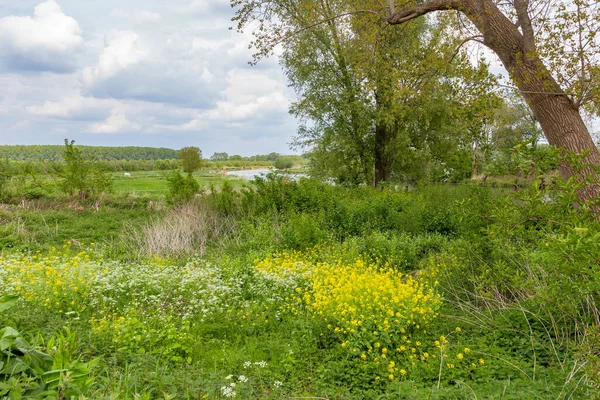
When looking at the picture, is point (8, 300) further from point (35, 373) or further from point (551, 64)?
point (551, 64)

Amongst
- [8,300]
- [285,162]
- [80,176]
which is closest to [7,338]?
[8,300]

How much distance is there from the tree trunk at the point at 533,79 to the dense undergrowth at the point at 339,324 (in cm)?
167

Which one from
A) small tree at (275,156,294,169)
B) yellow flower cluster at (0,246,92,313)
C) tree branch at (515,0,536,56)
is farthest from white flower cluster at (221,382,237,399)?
small tree at (275,156,294,169)

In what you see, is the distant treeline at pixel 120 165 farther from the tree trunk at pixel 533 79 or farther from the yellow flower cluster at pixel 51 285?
the tree trunk at pixel 533 79

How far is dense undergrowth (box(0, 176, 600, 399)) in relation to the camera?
3.07 metres

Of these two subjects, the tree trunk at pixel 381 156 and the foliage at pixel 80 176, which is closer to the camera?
the foliage at pixel 80 176

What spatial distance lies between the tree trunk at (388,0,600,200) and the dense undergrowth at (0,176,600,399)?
1.67m

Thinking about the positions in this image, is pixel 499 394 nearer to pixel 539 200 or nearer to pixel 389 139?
pixel 539 200

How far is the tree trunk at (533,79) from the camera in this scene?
5996 mm

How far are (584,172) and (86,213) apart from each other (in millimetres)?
13089

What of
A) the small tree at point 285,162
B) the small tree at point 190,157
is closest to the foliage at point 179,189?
the small tree at point 285,162

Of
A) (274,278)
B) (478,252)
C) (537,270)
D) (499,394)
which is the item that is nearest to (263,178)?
(274,278)

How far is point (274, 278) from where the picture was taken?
232 inches

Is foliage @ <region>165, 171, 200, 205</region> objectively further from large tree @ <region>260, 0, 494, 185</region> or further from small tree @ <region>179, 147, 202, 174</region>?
small tree @ <region>179, 147, 202, 174</region>
